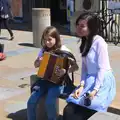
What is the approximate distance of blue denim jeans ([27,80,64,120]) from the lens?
4.71 m

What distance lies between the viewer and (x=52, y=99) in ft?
15.4

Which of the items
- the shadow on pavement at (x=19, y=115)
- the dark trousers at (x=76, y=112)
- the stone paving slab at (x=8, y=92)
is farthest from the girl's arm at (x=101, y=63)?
the stone paving slab at (x=8, y=92)

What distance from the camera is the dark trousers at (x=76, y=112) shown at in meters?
4.30

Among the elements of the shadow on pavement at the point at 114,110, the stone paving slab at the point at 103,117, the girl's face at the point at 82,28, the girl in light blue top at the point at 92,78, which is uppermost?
the girl's face at the point at 82,28

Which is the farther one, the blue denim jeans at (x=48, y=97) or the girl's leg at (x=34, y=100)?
the girl's leg at (x=34, y=100)

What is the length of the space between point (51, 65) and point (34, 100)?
0.52m

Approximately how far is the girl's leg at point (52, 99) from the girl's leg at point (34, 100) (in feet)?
0.49

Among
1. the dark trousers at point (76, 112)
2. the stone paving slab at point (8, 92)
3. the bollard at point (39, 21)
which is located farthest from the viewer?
the bollard at point (39, 21)

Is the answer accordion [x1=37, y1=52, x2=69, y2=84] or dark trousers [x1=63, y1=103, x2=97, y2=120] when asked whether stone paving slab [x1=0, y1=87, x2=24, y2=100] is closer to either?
accordion [x1=37, y1=52, x2=69, y2=84]

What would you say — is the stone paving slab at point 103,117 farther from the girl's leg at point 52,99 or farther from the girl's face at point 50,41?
the girl's face at point 50,41

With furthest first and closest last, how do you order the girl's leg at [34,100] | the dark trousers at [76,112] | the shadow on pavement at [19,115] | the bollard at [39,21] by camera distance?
the bollard at [39,21] → the shadow on pavement at [19,115] → the girl's leg at [34,100] → the dark trousers at [76,112]

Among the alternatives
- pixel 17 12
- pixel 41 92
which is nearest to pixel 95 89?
pixel 41 92

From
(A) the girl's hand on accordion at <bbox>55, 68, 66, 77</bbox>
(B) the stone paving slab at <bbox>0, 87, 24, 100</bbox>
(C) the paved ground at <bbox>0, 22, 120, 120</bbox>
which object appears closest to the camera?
(A) the girl's hand on accordion at <bbox>55, 68, 66, 77</bbox>

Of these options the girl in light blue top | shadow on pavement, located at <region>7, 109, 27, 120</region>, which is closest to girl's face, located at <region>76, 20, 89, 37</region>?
the girl in light blue top
